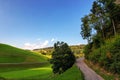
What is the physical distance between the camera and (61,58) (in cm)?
6438

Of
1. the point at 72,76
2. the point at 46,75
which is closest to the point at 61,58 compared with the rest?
the point at 46,75

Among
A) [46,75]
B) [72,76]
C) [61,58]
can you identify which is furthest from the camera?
[46,75]

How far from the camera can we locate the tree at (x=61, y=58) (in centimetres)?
6425

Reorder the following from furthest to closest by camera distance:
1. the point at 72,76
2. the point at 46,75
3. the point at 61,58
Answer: the point at 46,75 → the point at 61,58 → the point at 72,76

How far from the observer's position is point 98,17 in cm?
6075

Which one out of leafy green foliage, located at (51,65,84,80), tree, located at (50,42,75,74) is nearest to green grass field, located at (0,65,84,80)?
leafy green foliage, located at (51,65,84,80)

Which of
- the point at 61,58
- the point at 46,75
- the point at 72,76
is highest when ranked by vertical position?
the point at 61,58

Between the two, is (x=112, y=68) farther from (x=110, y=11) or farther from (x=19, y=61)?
(x=19, y=61)

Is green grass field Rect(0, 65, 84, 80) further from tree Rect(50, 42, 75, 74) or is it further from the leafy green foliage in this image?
tree Rect(50, 42, 75, 74)

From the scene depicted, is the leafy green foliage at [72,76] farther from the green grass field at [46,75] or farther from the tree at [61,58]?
the tree at [61,58]

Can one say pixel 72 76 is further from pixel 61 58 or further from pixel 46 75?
pixel 46 75

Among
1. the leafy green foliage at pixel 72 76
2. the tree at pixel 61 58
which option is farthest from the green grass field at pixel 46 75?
the tree at pixel 61 58

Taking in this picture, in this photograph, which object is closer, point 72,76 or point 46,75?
point 72,76

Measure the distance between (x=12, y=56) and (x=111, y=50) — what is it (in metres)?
104
